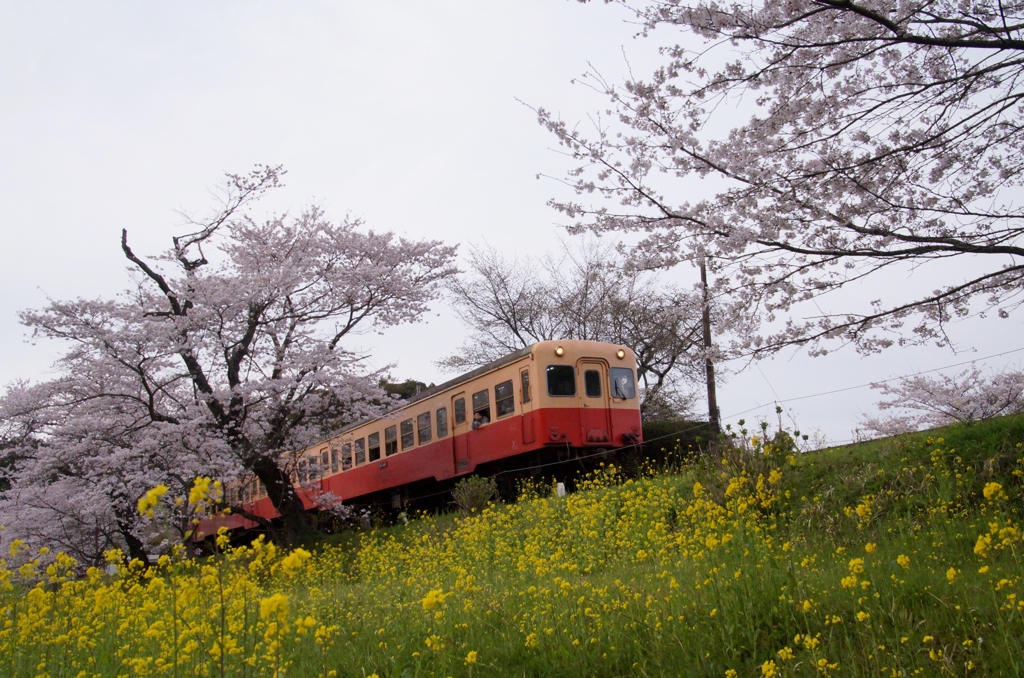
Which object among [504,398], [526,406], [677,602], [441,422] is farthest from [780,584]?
[441,422]

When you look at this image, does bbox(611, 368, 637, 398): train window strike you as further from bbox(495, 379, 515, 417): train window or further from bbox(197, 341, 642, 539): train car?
bbox(495, 379, 515, 417): train window

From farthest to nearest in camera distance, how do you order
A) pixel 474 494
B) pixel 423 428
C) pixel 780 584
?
pixel 423 428
pixel 474 494
pixel 780 584

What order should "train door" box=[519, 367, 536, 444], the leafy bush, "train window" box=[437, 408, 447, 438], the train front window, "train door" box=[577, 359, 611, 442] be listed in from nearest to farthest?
the leafy bush < "train door" box=[519, 367, 536, 444] < "train door" box=[577, 359, 611, 442] < the train front window < "train window" box=[437, 408, 447, 438]

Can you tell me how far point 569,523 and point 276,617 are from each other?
594cm

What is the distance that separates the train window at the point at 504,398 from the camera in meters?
13.2

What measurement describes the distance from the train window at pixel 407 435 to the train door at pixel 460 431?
157 centimetres

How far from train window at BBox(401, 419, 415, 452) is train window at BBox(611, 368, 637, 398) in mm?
4010

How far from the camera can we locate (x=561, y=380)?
517 inches

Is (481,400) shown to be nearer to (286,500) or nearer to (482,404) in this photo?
(482,404)

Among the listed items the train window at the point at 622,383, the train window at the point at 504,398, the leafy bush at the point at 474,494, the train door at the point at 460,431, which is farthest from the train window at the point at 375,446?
the train window at the point at 622,383

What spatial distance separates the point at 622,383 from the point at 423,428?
3759 millimetres

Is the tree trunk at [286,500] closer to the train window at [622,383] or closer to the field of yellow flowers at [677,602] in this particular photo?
the train window at [622,383]

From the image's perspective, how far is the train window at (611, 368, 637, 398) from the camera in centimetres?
1398

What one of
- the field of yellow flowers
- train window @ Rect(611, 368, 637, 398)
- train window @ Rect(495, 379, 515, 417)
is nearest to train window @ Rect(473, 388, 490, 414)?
train window @ Rect(495, 379, 515, 417)
